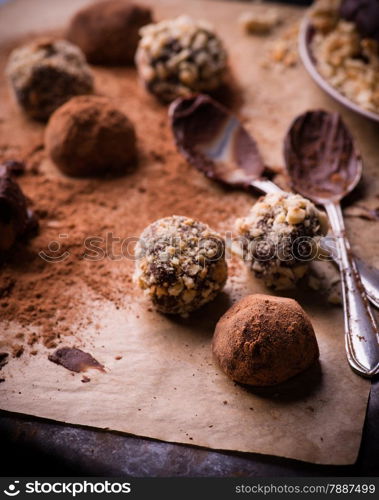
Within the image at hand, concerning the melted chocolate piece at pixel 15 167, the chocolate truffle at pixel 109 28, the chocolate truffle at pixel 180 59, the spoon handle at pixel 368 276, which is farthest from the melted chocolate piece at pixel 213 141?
the chocolate truffle at pixel 109 28

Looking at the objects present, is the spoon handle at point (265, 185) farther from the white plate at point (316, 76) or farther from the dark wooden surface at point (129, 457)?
the dark wooden surface at point (129, 457)

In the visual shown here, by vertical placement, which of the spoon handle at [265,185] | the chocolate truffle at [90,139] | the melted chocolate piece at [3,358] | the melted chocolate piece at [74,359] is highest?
the chocolate truffle at [90,139]

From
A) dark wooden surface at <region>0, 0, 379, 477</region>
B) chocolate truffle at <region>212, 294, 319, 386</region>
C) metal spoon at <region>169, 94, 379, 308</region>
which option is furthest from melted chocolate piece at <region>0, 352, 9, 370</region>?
metal spoon at <region>169, 94, 379, 308</region>

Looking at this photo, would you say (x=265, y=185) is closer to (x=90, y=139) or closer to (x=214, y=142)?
(x=214, y=142)

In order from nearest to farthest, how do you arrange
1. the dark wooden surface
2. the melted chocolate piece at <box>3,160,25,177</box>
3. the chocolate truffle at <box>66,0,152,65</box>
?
1. the dark wooden surface
2. the melted chocolate piece at <box>3,160,25,177</box>
3. the chocolate truffle at <box>66,0,152,65</box>

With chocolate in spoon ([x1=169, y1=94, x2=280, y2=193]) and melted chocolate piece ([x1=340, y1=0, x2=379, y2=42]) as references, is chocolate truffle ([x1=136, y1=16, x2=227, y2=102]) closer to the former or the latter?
chocolate in spoon ([x1=169, y1=94, x2=280, y2=193])

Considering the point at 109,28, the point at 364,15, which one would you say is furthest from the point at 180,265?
the point at 109,28

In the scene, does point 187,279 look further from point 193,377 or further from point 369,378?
point 369,378
